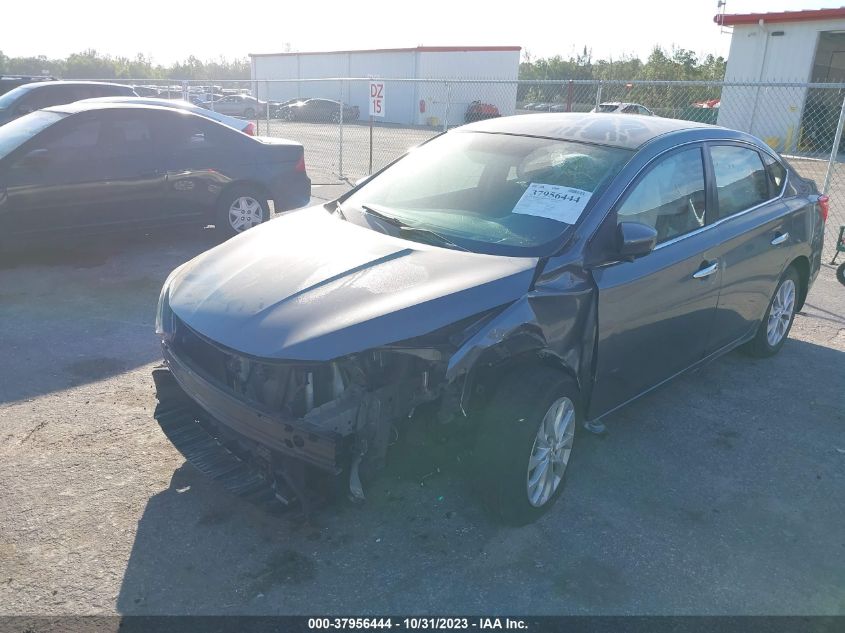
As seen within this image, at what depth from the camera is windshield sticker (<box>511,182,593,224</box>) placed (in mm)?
3500

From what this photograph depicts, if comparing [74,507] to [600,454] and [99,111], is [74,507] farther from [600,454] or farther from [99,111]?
[99,111]


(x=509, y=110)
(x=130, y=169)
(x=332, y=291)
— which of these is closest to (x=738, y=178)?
(x=332, y=291)

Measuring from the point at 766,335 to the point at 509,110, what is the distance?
33.7m

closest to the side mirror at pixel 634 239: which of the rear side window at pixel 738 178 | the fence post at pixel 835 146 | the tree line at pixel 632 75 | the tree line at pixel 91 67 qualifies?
the rear side window at pixel 738 178

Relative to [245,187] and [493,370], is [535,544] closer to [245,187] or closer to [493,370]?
[493,370]

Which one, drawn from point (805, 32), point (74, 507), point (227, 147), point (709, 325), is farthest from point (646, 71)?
point (74, 507)

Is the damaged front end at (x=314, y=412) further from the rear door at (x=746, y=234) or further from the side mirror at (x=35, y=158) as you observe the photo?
the side mirror at (x=35, y=158)

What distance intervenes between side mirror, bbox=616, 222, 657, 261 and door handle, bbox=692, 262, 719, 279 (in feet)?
2.52

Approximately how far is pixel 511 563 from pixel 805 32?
87.3ft

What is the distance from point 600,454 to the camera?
396cm

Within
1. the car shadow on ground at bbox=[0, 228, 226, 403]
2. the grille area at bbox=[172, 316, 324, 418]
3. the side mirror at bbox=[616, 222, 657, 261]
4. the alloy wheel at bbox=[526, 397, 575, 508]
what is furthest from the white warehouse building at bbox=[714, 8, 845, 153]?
the grille area at bbox=[172, 316, 324, 418]

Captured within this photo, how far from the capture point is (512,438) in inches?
118

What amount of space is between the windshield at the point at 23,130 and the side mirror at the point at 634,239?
6.18 m

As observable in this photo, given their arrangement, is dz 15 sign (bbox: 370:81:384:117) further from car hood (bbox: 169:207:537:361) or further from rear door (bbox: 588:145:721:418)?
car hood (bbox: 169:207:537:361)
